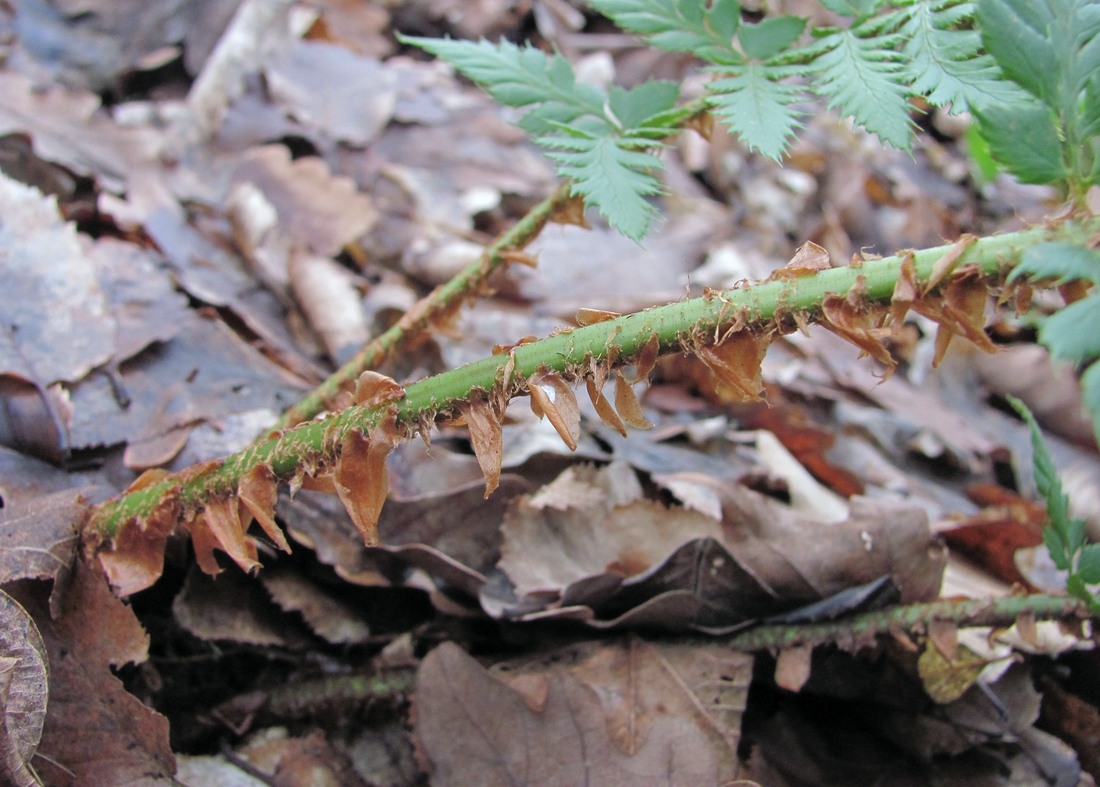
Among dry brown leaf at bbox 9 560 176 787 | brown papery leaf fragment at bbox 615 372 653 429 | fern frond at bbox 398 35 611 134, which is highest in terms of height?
fern frond at bbox 398 35 611 134

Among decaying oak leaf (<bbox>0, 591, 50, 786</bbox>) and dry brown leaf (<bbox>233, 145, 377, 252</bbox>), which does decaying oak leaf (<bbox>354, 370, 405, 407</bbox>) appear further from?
dry brown leaf (<bbox>233, 145, 377, 252</bbox>)

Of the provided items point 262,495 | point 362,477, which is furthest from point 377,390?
point 262,495

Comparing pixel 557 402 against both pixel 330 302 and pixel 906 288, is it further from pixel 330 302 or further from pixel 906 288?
pixel 330 302

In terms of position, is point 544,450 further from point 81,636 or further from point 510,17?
point 510,17

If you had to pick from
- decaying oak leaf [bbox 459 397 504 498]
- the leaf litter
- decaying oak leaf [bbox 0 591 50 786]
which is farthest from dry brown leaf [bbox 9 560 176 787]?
decaying oak leaf [bbox 459 397 504 498]

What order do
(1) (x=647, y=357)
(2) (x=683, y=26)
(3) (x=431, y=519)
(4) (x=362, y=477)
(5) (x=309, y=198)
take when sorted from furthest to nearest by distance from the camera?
(5) (x=309, y=198) → (3) (x=431, y=519) → (2) (x=683, y=26) → (4) (x=362, y=477) → (1) (x=647, y=357)

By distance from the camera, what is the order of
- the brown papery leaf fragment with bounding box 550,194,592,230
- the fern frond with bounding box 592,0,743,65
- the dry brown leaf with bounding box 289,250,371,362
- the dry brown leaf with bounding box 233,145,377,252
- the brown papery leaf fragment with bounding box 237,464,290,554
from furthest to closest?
1. the dry brown leaf with bounding box 233,145,377,252
2. the dry brown leaf with bounding box 289,250,371,362
3. the brown papery leaf fragment with bounding box 550,194,592,230
4. the fern frond with bounding box 592,0,743,65
5. the brown papery leaf fragment with bounding box 237,464,290,554

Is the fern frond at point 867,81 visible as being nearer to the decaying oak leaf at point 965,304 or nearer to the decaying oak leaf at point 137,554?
the decaying oak leaf at point 965,304
